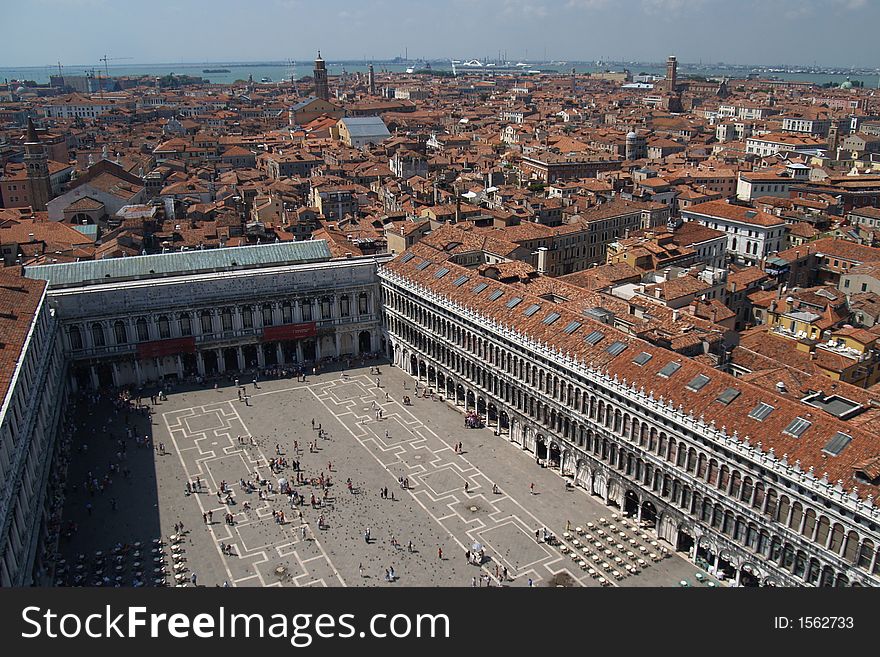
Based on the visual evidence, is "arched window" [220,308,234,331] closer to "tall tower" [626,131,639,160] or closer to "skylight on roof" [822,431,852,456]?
"skylight on roof" [822,431,852,456]

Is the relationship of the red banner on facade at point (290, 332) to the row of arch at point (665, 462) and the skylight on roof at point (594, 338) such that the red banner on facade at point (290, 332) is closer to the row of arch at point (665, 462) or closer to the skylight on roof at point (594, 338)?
the row of arch at point (665, 462)

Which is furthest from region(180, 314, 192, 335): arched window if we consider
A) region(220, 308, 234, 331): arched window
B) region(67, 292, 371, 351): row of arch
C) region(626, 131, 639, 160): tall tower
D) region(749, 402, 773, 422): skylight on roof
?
region(626, 131, 639, 160): tall tower

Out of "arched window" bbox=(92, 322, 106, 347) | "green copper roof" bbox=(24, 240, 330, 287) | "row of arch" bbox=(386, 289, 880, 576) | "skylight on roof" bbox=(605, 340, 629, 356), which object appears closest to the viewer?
"row of arch" bbox=(386, 289, 880, 576)

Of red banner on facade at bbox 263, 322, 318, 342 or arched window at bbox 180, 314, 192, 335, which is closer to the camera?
arched window at bbox 180, 314, 192, 335

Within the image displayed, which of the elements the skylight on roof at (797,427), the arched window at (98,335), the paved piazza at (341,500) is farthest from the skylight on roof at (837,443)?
the arched window at (98,335)

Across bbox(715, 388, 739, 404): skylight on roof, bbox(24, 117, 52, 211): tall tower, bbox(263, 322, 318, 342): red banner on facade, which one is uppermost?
bbox(24, 117, 52, 211): tall tower
